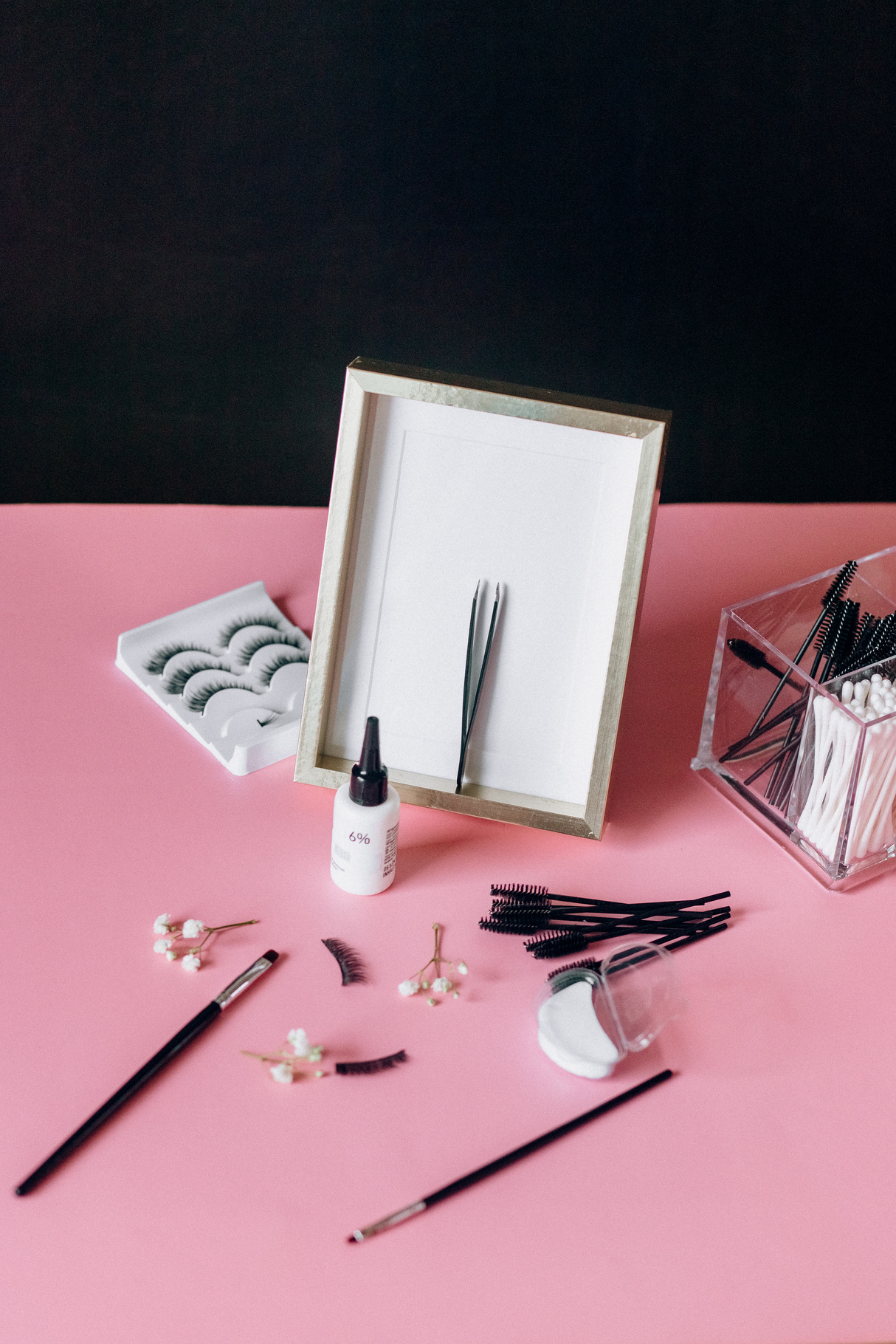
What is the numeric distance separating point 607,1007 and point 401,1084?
5.9 inches

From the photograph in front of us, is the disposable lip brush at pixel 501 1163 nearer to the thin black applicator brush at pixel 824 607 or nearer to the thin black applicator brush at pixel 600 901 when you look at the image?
the thin black applicator brush at pixel 600 901

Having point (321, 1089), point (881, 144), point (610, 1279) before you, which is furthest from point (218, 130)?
point (610, 1279)

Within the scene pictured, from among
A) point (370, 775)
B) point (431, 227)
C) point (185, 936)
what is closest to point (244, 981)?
point (185, 936)

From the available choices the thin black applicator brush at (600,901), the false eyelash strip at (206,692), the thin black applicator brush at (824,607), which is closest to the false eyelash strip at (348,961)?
the thin black applicator brush at (600,901)

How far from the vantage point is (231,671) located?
3.73ft

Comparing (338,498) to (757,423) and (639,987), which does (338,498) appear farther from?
(757,423)

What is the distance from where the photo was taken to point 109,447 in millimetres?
2055

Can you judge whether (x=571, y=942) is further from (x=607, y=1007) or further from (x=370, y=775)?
(x=370, y=775)

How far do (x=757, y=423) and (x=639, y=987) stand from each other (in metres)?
1.42

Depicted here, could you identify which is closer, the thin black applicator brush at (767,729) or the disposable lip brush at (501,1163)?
the disposable lip brush at (501,1163)

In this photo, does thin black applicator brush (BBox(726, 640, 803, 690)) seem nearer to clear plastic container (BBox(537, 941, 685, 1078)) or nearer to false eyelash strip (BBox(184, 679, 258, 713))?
clear plastic container (BBox(537, 941, 685, 1078))

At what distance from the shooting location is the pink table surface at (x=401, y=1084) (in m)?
0.70

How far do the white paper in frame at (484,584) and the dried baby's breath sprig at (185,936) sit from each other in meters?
0.15

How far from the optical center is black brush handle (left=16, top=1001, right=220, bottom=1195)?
73 cm
